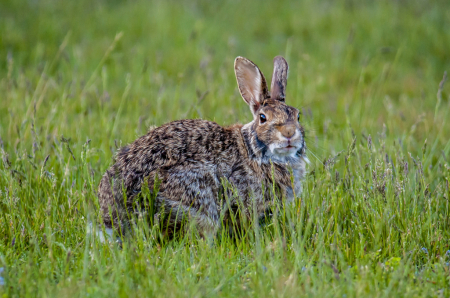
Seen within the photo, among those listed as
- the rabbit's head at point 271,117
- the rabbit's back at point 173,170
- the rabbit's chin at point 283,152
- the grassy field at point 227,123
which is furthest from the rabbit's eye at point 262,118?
the grassy field at point 227,123

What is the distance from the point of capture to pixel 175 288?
9.68ft

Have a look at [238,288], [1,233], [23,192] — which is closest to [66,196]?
[23,192]

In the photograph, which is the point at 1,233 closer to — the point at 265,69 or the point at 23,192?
the point at 23,192

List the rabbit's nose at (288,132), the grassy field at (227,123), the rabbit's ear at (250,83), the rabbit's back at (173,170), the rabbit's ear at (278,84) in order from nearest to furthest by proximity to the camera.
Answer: the grassy field at (227,123)
the rabbit's back at (173,170)
the rabbit's nose at (288,132)
the rabbit's ear at (250,83)
the rabbit's ear at (278,84)

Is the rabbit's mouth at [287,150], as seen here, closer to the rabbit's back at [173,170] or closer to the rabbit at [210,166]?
the rabbit at [210,166]

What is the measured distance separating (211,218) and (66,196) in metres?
1.25

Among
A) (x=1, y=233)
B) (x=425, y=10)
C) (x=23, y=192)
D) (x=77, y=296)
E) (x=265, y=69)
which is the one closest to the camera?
(x=77, y=296)

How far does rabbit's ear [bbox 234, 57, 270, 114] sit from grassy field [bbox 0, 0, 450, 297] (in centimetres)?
64

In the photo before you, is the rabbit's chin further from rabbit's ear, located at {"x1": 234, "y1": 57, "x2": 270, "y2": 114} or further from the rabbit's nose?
rabbit's ear, located at {"x1": 234, "y1": 57, "x2": 270, "y2": 114}

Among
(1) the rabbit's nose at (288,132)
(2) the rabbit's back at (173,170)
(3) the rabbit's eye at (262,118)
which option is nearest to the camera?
(2) the rabbit's back at (173,170)

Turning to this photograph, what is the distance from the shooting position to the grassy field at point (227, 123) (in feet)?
10.4

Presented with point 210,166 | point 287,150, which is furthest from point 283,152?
point 210,166

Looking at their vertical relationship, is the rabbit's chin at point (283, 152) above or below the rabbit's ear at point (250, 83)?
below

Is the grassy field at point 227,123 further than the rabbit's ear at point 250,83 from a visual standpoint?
No
